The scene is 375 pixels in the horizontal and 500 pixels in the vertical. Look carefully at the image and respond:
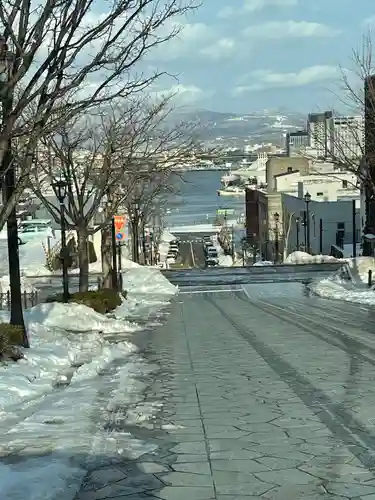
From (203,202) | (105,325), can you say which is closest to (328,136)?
(105,325)

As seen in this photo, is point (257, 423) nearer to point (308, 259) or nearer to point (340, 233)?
point (308, 259)

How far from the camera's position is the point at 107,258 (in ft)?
94.2

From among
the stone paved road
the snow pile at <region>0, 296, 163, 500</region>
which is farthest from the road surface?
the snow pile at <region>0, 296, 163, 500</region>

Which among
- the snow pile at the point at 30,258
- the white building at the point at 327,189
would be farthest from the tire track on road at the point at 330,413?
the white building at the point at 327,189

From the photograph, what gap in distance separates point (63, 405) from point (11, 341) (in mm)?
3744

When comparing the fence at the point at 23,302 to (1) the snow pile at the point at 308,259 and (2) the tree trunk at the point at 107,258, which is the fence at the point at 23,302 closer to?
(2) the tree trunk at the point at 107,258

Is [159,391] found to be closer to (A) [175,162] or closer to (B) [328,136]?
(A) [175,162]

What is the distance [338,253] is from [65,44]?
54.6m

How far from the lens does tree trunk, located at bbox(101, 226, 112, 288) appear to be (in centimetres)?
2840

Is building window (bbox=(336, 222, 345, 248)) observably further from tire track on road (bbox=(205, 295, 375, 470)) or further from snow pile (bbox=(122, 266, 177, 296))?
tire track on road (bbox=(205, 295, 375, 470))

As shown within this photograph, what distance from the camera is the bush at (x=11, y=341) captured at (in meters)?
10.4

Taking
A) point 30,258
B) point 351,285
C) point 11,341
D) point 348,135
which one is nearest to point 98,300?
point 11,341

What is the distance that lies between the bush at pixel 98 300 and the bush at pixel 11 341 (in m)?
7.66

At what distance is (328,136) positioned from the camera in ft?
101
